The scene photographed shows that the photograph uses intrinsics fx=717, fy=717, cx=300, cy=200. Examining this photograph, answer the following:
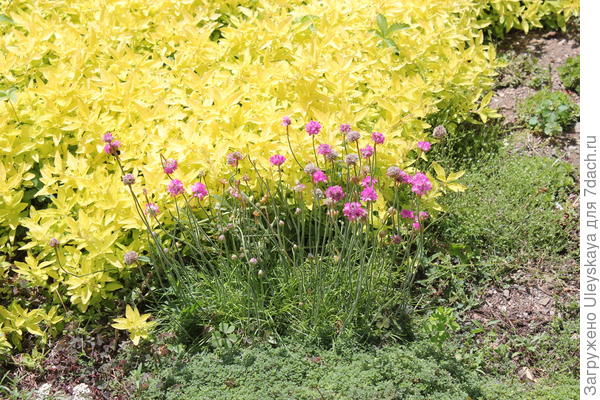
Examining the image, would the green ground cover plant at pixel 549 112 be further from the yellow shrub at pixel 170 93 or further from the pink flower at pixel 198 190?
the pink flower at pixel 198 190

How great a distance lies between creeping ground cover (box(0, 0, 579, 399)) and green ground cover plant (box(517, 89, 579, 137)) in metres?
0.35

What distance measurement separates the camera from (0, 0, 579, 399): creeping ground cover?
2924mm

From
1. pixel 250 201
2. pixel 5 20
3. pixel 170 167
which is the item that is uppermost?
pixel 5 20

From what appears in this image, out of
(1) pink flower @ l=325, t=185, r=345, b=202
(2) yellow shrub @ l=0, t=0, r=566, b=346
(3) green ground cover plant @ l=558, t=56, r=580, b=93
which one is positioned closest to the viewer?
(1) pink flower @ l=325, t=185, r=345, b=202

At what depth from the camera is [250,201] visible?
300 cm

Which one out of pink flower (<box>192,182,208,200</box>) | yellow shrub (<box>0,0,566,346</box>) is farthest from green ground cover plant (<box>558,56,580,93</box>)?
pink flower (<box>192,182,208,200</box>)

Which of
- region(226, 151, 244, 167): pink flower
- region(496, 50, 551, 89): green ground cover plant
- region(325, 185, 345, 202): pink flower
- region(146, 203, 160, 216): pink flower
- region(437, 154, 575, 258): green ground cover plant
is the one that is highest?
region(226, 151, 244, 167): pink flower

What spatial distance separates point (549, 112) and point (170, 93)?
2263 mm

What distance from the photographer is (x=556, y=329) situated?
324cm

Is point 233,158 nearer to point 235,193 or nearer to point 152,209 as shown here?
point 235,193

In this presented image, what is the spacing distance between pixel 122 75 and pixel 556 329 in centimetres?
242

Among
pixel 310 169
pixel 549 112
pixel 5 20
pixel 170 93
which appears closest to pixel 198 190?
pixel 310 169

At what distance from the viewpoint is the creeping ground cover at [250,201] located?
2.92 meters

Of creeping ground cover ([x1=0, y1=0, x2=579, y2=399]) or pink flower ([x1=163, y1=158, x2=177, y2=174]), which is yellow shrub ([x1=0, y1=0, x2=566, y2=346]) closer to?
creeping ground cover ([x1=0, y1=0, x2=579, y2=399])
